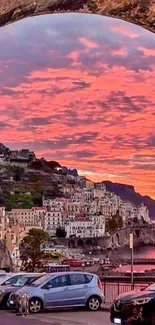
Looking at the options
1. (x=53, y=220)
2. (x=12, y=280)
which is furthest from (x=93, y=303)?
(x=53, y=220)

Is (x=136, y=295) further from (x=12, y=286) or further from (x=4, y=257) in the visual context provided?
(x=4, y=257)

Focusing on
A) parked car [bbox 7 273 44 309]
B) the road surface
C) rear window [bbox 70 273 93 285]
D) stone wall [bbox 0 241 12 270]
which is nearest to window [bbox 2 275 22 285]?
parked car [bbox 7 273 44 309]

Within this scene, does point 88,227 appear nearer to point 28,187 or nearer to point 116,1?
point 28,187

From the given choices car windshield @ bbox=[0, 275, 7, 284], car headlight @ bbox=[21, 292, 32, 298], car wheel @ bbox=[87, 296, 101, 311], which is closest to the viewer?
car headlight @ bbox=[21, 292, 32, 298]

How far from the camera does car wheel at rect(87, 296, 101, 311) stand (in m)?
16.7

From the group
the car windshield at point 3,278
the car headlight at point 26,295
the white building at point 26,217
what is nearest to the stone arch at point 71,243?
the white building at point 26,217

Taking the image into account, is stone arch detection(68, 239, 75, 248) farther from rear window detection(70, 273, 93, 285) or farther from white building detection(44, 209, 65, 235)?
rear window detection(70, 273, 93, 285)

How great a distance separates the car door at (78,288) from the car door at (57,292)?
95 mm

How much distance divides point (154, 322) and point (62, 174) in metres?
43.3

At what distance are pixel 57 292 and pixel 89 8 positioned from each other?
→ 917cm

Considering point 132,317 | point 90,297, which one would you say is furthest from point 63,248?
point 132,317

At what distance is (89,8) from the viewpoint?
27.5 ft

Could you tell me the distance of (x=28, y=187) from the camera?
56.9 metres

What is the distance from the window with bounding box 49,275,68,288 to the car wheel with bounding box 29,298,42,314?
57cm
